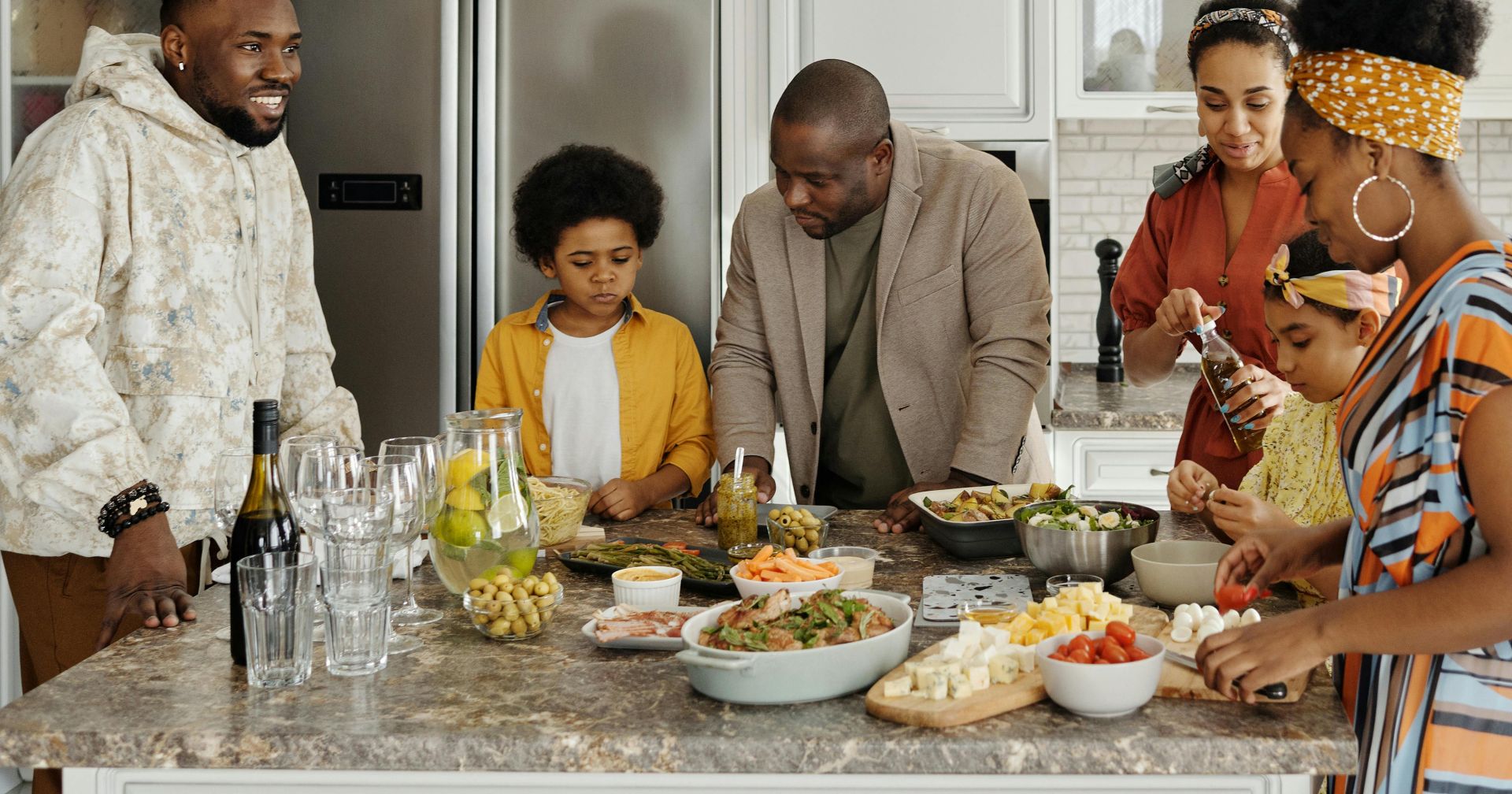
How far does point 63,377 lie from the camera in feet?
5.81

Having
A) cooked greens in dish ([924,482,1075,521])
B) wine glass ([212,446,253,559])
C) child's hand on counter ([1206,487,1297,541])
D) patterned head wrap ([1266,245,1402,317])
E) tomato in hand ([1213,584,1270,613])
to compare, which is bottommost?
tomato in hand ([1213,584,1270,613])

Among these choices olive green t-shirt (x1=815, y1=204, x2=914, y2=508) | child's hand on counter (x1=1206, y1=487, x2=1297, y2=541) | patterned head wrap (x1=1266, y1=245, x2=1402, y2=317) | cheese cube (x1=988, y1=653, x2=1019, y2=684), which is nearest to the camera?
cheese cube (x1=988, y1=653, x2=1019, y2=684)

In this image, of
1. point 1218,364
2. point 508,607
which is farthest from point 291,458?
point 1218,364

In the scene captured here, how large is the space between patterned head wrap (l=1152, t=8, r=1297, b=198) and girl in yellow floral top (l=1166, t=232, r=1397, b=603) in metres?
0.53

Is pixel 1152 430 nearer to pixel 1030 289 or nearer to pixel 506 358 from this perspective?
pixel 1030 289

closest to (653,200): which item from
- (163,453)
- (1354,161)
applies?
(163,453)

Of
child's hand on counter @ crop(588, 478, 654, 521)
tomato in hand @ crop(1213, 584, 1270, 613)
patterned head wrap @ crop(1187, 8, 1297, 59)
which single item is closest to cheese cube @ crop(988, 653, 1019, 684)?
tomato in hand @ crop(1213, 584, 1270, 613)

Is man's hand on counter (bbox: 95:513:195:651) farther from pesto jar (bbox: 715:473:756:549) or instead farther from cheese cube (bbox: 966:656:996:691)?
cheese cube (bbox: 966:656:996:691)

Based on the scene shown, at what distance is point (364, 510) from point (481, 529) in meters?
0.22

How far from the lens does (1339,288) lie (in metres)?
1.75

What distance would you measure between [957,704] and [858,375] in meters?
1.48

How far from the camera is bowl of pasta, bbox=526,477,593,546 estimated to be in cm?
194

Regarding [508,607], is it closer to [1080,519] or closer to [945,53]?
[1080,519]

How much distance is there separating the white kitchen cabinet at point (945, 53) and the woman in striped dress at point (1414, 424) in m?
2.20
